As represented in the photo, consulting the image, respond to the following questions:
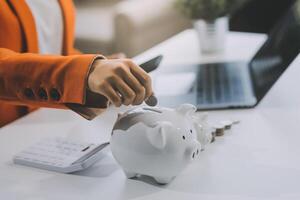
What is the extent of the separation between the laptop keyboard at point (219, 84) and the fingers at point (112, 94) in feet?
1.02

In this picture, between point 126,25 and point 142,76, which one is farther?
point 126,25

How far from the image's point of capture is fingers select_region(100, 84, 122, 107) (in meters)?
0.65

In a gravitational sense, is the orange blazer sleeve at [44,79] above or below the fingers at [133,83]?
below

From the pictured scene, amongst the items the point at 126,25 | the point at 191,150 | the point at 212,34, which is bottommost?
the point at 126,25

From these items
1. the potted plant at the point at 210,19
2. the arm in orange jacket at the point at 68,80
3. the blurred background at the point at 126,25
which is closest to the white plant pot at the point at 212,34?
the potted plant at the point at 210,19

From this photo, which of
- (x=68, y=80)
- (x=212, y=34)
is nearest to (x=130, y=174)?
(x=68, y=80)

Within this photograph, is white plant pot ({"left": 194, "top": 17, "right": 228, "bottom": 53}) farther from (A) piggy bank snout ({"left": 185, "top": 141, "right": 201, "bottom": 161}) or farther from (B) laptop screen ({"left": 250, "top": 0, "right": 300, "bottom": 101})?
(A) piggy bank snout ({"left": 185, "top": 141, "right": 201, "bottom": 161})

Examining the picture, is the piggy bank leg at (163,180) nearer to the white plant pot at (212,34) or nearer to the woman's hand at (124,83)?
the woman's hand at (124,83)

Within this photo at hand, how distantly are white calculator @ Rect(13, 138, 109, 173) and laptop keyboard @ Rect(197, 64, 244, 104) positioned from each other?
0.26 metres

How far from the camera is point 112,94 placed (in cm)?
65

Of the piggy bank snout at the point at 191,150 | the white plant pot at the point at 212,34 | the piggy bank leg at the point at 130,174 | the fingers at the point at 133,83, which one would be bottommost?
the white plant pot at the point at 212,34

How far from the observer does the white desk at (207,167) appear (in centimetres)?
64

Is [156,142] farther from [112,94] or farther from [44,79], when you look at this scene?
[44,79]

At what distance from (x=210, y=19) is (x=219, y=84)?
356mm
